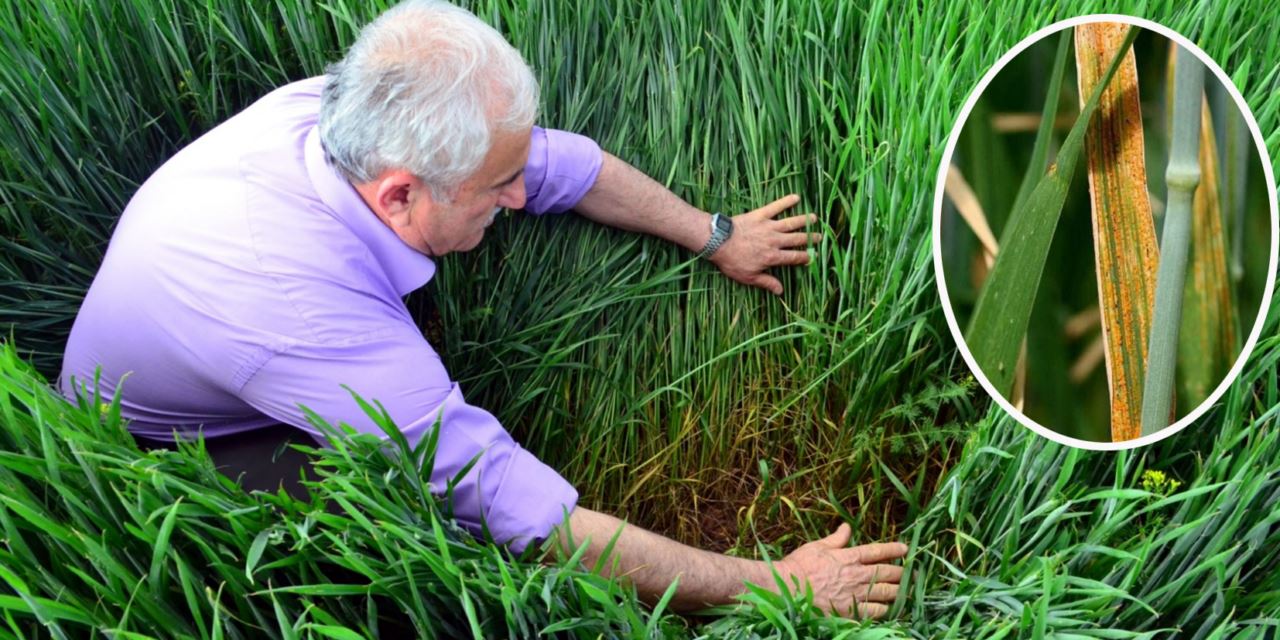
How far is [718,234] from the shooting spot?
5.45ft

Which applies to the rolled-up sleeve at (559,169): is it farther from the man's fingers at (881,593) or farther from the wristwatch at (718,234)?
the man's fingers at (881,593)

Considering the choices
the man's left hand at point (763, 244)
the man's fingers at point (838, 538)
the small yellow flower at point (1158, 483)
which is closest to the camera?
the small yellow flower at point (1158, 483)

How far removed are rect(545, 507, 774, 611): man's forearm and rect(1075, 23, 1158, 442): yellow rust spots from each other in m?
0.55

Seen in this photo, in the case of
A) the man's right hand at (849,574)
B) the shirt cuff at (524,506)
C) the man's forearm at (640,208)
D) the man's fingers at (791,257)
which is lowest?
the man's right hand at (849,574)

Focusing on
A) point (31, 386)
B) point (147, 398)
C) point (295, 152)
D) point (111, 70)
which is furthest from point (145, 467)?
point (111, 70)

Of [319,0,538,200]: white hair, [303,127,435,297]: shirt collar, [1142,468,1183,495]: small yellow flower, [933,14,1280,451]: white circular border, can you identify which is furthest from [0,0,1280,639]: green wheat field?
[319,0,538,200]: white hair

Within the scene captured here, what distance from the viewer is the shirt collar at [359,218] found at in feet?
4.27

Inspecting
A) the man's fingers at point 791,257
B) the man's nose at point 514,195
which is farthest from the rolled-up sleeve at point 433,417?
the man's fingers at point 791,257

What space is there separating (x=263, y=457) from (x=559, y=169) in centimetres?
61

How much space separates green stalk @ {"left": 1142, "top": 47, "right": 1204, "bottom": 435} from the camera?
95cm

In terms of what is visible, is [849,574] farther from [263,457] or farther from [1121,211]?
[263,457]

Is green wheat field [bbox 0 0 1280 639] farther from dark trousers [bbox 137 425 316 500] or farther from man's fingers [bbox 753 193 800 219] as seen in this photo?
dark trousers [bbox 137 425 316 500]

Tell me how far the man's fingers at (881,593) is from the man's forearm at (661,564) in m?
0.13

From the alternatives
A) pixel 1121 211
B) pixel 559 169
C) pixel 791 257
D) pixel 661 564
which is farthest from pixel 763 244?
pixel 1121 211
